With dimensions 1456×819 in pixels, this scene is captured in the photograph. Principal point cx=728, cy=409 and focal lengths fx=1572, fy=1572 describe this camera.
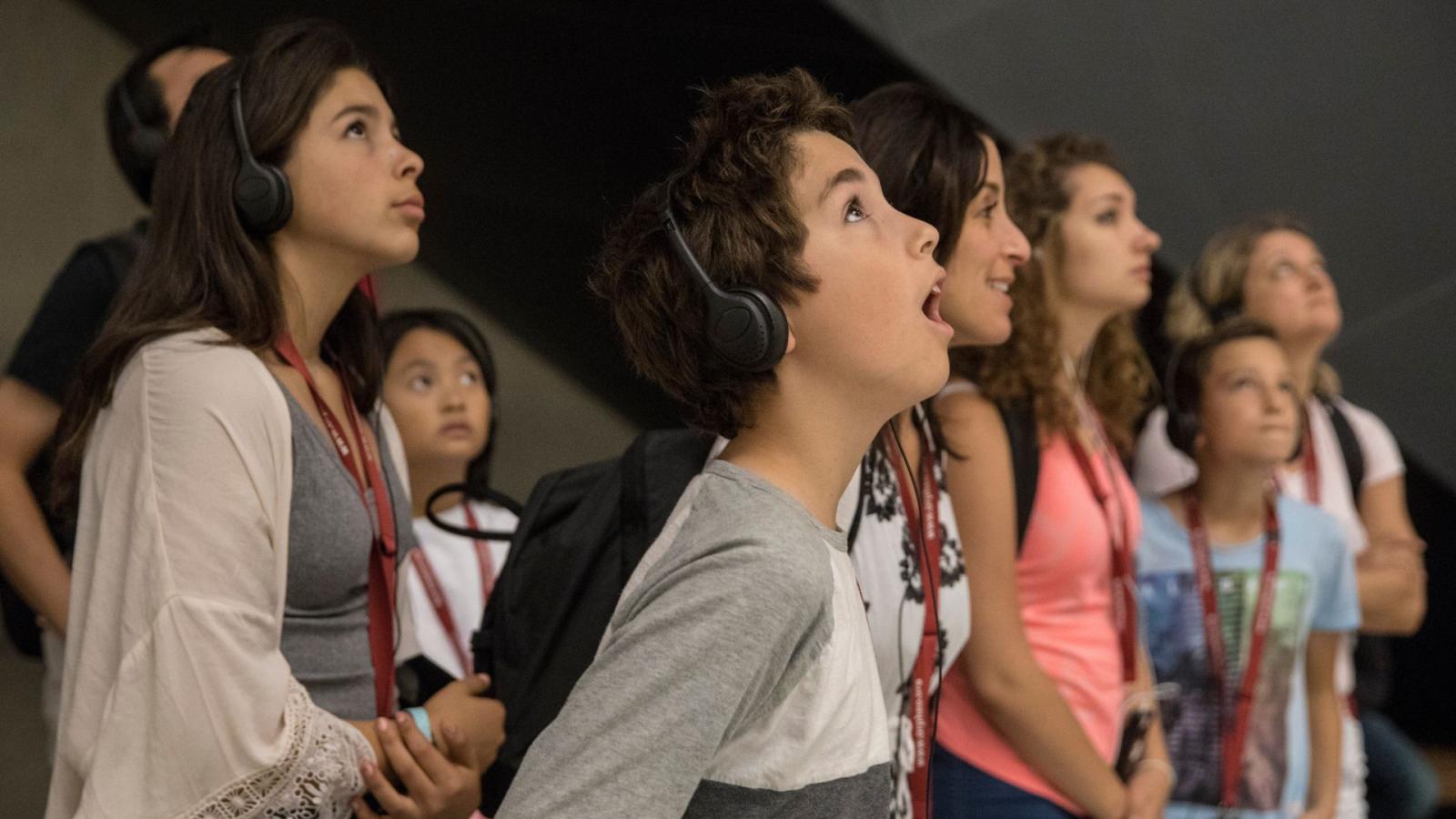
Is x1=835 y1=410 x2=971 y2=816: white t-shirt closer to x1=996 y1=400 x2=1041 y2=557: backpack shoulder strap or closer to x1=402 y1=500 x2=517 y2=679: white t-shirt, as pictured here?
x1=996 y1=400 x2=1041 y2=557: backpack shoulder strap

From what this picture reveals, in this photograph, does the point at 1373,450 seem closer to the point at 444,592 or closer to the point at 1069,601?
the point at 1069,601

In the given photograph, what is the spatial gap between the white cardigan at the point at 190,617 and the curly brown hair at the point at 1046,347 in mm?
1286

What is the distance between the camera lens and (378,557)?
81.9 inches

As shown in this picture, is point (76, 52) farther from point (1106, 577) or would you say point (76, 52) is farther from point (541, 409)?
point (1106, 577)

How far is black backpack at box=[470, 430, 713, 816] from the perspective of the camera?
1.99m

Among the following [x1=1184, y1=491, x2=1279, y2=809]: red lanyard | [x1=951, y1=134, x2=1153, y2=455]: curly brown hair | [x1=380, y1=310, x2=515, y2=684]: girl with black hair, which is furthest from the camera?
[x1=1184, y1=491, x2=1279, y2=809]: red lanyard

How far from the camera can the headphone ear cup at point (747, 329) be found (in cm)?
157

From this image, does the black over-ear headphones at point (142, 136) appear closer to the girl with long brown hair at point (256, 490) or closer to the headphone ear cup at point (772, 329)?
the girl with long brown hair at point (256, 490)

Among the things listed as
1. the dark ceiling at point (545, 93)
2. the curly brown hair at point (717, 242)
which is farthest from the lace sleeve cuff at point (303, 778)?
the dark ceiling at point (545, 93)

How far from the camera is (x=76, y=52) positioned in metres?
4.30

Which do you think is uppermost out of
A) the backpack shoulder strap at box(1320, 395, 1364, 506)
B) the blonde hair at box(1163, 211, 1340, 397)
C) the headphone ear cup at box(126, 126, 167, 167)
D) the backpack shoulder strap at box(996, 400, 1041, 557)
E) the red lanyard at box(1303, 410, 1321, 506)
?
the blonde hair at box(1163, 211, 1340, 397)

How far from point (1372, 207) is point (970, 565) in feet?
10.3

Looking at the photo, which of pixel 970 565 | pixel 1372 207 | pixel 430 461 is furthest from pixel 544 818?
pixel 1372 207

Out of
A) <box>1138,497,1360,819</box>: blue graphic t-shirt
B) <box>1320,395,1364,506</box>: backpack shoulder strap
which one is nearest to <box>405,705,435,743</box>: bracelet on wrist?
<box>1138,497,1360,819</box>: blue graphic t-shirt
